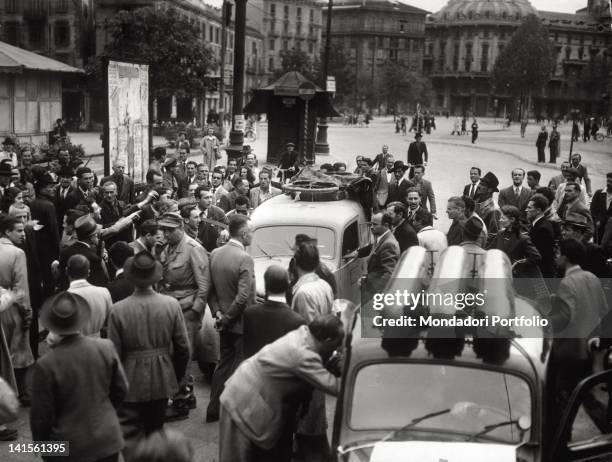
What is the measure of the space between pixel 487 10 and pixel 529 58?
41268mm

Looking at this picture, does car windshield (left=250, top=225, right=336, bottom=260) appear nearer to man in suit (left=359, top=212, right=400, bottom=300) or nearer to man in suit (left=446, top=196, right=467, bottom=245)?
man in suit (left=359, top=212, right=400, bottom=300)

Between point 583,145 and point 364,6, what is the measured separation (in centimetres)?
9363

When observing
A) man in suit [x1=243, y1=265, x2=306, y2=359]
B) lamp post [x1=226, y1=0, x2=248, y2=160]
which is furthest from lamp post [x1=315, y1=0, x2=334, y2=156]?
man in suit [x1=243, y1=265, x2=306, y2=359]

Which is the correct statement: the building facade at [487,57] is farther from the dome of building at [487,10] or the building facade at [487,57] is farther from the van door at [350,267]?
the van door at [350,267]

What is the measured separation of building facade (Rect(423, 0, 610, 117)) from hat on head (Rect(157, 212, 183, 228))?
385 ft

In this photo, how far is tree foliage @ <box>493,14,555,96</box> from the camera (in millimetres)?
91188

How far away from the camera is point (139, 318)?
5.78 meters

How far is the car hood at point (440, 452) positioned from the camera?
4.30m

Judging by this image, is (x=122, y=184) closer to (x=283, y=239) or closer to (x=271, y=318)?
(x=283, y=239)

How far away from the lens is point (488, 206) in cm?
1095

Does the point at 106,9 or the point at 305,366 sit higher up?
the point at 106,9

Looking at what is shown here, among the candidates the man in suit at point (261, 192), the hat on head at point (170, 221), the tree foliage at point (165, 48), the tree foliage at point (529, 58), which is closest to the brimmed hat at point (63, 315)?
the hat on head at point (170, 221)

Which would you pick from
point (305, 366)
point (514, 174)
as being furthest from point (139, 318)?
point (514, 174)

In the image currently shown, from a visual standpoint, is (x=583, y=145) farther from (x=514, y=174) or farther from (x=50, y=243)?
(x=50, y=243)
